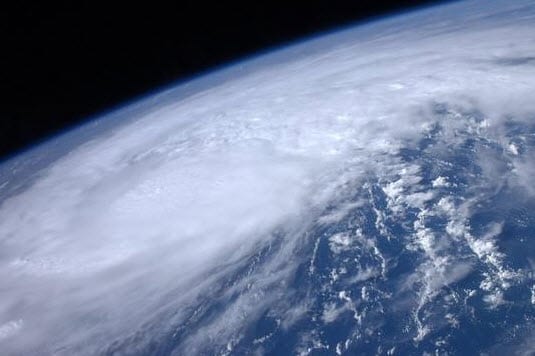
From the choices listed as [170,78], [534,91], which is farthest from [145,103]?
[534,91]

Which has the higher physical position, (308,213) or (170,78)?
(170,78)

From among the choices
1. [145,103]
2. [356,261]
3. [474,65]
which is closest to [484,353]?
[356,261]

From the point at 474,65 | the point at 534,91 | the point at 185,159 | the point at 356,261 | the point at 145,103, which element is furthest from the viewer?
the point at 145,103

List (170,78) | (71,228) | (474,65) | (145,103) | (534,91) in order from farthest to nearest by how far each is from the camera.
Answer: (145,103) < (170,78) < (474,65) < (71,228) < (534,91)

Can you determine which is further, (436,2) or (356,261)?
(436,2)

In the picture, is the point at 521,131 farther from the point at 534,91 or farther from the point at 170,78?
the point at 170,78

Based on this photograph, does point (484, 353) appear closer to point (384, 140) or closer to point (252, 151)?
point (384, 140)
